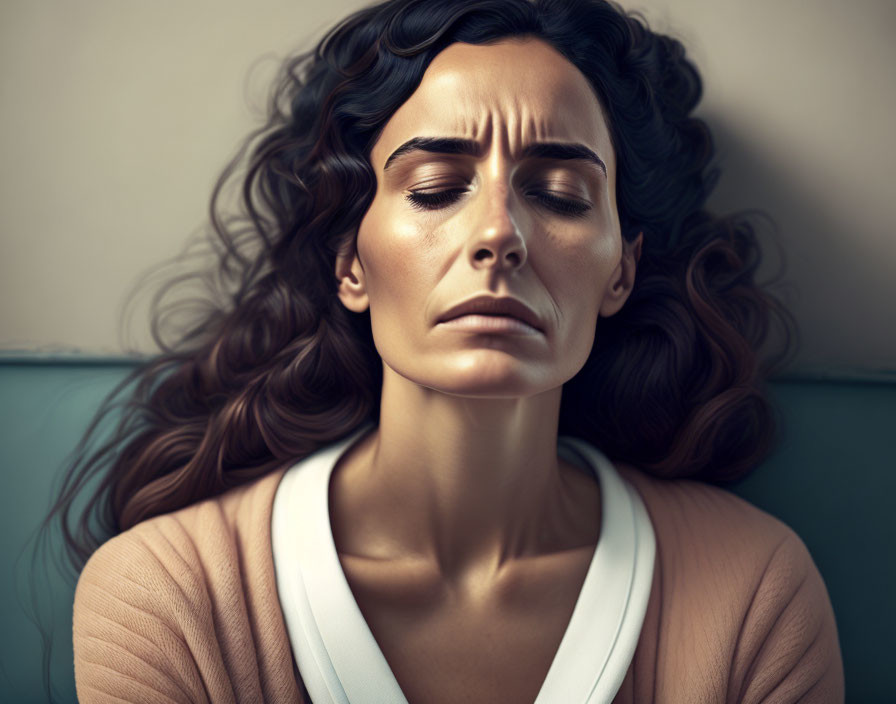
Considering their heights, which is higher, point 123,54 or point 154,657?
point 123,54

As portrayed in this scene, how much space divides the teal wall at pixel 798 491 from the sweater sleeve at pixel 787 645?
20cm

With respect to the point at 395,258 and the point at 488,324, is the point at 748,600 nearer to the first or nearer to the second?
the point at 488,324

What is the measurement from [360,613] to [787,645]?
0.58 m

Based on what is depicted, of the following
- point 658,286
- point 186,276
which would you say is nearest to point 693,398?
point 658,286

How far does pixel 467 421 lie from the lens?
111 centimetres

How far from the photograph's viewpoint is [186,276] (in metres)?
1.44

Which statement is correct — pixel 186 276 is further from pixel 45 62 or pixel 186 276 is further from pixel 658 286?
pixel 658 286

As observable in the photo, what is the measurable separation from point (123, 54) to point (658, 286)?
999mm

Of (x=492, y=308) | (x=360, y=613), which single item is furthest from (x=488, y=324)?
(x=360, y=613)

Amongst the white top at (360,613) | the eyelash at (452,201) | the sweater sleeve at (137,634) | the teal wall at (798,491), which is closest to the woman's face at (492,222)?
the eyelash at (452,201)

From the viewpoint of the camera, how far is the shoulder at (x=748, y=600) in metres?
1.10

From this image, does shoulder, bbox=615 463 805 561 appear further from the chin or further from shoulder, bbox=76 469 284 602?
shoulder, bbox=76 469 284 602

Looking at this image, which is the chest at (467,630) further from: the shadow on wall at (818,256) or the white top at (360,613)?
A: the shadow on wall at (818,256)

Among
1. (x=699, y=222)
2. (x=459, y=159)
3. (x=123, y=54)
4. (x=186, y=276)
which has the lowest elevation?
(x=186, y=276)
